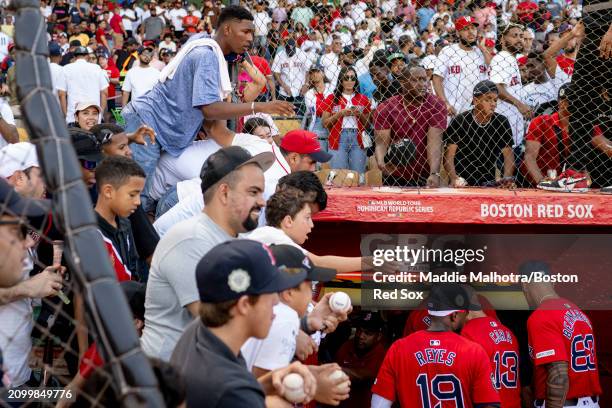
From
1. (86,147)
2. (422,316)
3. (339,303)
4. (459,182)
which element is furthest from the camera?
(459,182)

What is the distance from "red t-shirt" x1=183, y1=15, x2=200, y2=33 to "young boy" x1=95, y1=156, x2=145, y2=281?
1533 centimetres

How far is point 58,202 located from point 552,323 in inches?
204

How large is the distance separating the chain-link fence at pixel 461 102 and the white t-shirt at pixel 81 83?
3.92 metres

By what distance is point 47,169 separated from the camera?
2.30m

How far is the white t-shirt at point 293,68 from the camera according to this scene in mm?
8352

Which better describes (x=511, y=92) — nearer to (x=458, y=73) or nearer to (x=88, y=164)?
(x=458, y=73)

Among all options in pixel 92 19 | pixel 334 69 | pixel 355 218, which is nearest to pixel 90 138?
pixel 355 218

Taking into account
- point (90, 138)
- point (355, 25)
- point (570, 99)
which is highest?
point (355, 25)

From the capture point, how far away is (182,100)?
6176 millimetres

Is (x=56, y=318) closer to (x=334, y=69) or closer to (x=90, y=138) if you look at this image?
(x=90, y=138)

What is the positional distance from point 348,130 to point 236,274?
5521 millimetres

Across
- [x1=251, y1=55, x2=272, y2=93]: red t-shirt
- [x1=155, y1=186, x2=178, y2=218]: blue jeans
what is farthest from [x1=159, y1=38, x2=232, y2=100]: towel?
[x1=251, y1=55, x2=272, y2=93]: red t-shirt

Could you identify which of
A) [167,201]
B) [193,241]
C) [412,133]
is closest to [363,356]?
[412,133]

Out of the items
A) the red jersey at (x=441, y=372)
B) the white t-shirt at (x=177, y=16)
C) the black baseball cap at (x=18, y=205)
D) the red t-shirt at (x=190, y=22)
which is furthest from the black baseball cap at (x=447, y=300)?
the white t-shirt at (x=177, y=16)
